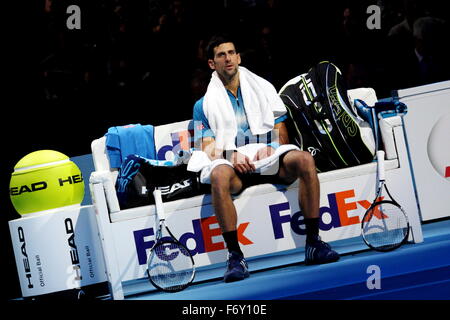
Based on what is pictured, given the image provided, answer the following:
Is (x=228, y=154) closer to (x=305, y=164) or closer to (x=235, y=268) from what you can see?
(x=305, y=164)

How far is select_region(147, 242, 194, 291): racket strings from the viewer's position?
13.4 feet

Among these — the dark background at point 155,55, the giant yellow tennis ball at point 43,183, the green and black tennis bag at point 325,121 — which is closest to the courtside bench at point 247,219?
the green and black tennis bag at point 325,121

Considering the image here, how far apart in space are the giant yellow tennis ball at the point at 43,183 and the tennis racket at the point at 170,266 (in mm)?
743

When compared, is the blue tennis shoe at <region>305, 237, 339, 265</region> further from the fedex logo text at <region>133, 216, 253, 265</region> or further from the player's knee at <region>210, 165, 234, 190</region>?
the player's knee at <region>210, 165, 234, 190</region>

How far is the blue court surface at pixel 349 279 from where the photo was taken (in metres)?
3.24

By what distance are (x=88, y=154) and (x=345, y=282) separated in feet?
9.20

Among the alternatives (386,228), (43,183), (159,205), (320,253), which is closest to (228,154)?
(159,205)

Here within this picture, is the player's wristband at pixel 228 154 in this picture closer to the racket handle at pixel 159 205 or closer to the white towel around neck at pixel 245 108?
the white towel around neck at pixel 245 108

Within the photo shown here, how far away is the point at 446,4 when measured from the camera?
6281 millimetres

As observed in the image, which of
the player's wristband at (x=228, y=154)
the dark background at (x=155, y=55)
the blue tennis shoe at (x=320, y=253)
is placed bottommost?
the blue tennis shoe at (x=320, y=253)

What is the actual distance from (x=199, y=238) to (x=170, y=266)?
29 cm

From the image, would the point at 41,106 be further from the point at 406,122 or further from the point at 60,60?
the point at 406,122

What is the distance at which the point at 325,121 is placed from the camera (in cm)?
451

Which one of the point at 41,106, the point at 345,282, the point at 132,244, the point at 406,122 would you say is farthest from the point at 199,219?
the point at 41,106
